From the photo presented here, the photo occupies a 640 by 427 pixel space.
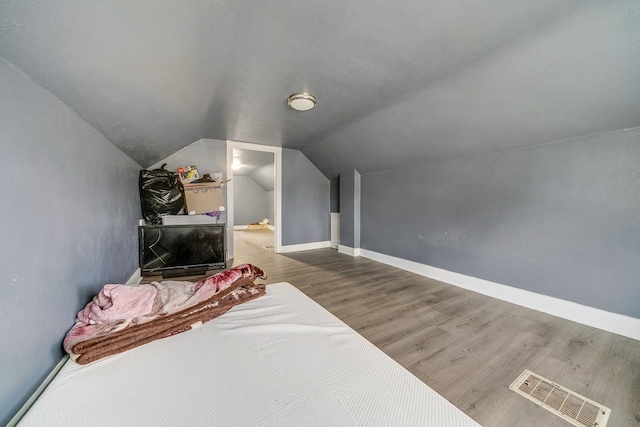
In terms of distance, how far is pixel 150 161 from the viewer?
114 inches

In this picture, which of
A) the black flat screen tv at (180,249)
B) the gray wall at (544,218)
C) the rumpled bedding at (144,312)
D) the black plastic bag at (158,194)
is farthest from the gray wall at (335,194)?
the rumpled bedding at (144,312)

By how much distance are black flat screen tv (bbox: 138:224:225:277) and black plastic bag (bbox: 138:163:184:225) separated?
25 cm

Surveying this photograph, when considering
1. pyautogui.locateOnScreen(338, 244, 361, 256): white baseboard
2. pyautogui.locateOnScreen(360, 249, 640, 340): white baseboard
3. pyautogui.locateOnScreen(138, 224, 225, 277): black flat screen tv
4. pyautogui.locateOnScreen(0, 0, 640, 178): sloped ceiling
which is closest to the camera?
pyautogui.locateOnScreen(0, 0, 640, 178): sloped ceiling

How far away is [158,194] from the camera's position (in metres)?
2.77

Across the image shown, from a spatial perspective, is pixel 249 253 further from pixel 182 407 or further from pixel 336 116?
pixel 182 407

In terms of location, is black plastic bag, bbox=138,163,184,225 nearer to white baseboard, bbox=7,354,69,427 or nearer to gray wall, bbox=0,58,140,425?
Result: gray wall, bbox=0,58,140,425

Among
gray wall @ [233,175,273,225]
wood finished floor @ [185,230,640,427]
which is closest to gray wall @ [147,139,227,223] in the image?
wood finished floor @ [185,230,640,427]

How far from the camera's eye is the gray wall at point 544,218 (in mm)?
1742

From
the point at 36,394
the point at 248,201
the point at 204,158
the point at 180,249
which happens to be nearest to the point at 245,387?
the point at 36,394

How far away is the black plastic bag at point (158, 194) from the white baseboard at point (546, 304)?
3.42m

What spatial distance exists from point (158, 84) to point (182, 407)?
68.2 inches

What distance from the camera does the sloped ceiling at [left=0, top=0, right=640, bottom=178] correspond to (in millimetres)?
931

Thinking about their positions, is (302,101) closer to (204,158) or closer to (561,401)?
(204,158)

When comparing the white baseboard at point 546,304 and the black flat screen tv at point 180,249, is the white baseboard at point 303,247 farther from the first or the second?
the white baseboard at point 546,304
